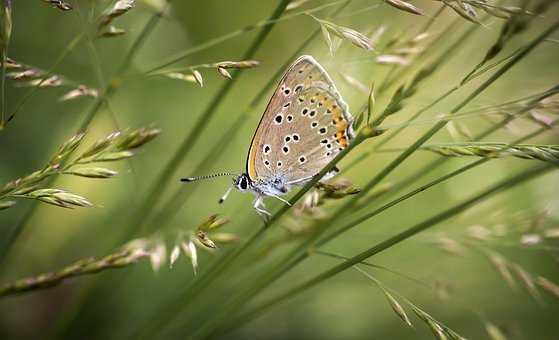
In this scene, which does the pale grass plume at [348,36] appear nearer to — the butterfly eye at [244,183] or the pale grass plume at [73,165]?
the pale grass plume at [73,165]

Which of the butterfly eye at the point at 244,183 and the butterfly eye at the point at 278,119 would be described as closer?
the butterfly eye at the point at 278,119

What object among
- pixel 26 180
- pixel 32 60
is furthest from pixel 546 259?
pixel 32 60

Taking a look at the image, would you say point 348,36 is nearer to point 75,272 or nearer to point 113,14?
point 113,14

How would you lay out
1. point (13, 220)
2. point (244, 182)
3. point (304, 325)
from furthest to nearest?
point (304, 325) < point (13, 220) < point (244, 182)

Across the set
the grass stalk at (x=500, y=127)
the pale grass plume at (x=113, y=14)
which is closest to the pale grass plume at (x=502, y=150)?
the grass stalk at (x=500, y=127)

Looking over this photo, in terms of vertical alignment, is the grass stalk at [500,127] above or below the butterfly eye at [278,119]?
below

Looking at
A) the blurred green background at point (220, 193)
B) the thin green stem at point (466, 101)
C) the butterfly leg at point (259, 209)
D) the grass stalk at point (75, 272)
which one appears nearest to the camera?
the thin green stem at point (466, 101)

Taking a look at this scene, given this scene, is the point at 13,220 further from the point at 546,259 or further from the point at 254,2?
the point at 546,259

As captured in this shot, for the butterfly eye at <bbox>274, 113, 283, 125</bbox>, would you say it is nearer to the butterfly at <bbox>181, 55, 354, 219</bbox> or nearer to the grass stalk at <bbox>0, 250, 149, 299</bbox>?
the butterfly at <bbox>181, 55, 354, 219</bbox>
